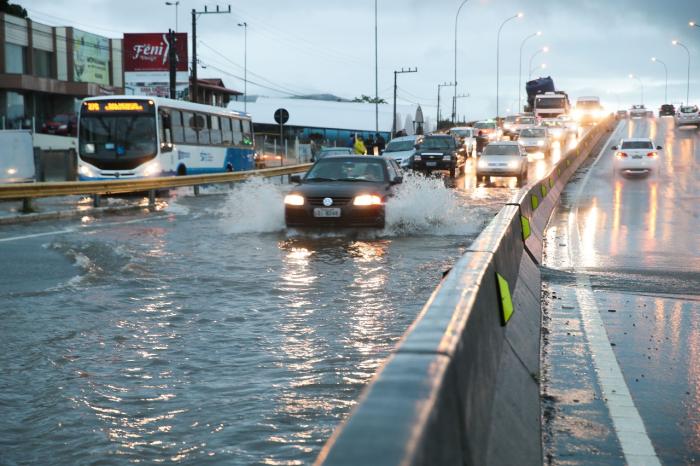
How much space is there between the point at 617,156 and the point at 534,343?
111 feet

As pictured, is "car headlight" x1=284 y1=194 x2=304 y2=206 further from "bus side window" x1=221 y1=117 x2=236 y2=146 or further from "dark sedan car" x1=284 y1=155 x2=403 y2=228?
"bus side window" x1=221 y1=117 x2=236 y2=146

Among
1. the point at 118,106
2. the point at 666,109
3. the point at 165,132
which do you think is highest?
the point at 666,109

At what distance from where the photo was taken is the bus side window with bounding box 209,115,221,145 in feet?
124

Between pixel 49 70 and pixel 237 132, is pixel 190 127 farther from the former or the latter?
pixel 49 70

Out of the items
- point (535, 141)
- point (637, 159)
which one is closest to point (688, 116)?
point (535, 141)

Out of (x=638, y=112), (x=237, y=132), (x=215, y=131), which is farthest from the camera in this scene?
(x=638, y=112)

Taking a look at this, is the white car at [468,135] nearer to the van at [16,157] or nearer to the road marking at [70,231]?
the van at [16,157]

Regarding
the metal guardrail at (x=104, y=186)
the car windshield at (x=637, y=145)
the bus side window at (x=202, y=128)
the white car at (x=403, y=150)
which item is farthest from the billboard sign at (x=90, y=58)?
the car windshield at (x=637, y=145)

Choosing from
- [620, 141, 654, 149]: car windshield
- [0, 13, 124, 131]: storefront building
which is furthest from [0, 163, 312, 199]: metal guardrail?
[0, 13, 124, 131]: storefront building

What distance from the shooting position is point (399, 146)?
45469 mm

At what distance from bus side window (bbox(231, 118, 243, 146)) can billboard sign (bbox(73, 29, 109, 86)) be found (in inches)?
1258

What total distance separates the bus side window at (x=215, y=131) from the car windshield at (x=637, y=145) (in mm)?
15983

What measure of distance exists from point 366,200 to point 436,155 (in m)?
25.8

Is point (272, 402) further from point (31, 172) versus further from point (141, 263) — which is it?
point (31, 172)
